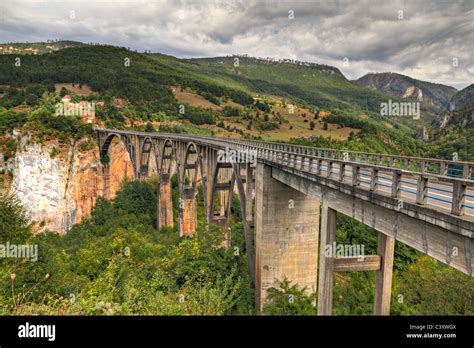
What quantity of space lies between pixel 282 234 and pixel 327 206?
23.2 feet

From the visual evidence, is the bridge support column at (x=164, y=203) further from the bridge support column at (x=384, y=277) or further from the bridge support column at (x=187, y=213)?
the bridge support column at (x=384, y=277)

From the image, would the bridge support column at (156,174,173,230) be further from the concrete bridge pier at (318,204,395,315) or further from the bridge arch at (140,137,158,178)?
the concrete bridge pier at (318,204,395,315)

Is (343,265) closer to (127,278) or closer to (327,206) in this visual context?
(327,206)

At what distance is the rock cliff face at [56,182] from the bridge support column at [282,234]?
143 feet

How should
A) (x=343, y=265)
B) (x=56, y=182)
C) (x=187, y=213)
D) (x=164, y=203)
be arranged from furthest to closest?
(x=56, y=182) < (x=164, y=203) < (x=187, y=213) < (x=343, y=265)

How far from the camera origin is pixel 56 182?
51.1 m

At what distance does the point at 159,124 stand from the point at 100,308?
74540 mm

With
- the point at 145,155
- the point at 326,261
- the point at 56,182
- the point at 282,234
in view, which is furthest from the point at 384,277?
the point at 56,182

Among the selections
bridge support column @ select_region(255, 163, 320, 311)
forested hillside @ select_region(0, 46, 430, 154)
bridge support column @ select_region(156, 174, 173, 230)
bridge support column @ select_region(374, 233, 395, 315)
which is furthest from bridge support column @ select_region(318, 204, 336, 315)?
forested hillside @ select_region(0, 46, 430, 154)

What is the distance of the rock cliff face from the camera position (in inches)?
1934

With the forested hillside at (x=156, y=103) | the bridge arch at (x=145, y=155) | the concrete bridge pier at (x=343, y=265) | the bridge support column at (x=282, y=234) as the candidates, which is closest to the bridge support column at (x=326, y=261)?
the concrete bridge pier at (x=343, y=265)

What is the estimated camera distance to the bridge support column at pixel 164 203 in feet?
149

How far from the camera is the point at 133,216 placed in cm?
4894
